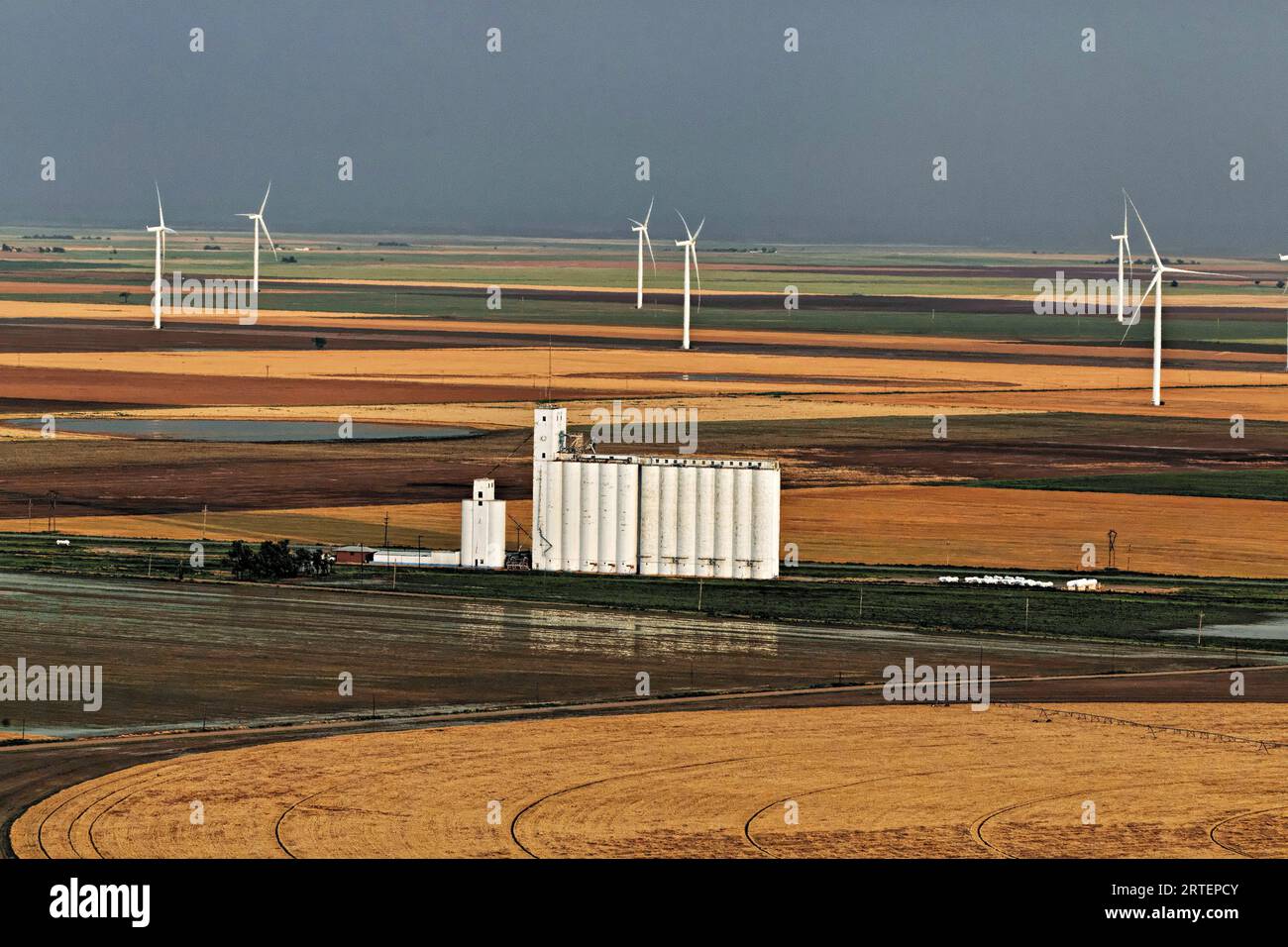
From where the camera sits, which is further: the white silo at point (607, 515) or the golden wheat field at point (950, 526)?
the golden wheat field at point (950, 526)

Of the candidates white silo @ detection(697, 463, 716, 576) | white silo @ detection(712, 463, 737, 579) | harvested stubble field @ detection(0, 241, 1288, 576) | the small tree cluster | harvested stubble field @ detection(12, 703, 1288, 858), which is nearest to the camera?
harvested stubble field @ detection(12, 703, 1288, 858)

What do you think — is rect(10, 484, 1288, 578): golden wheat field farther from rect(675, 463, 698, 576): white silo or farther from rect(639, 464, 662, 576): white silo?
rect(639, 464, 662, 576): white silo

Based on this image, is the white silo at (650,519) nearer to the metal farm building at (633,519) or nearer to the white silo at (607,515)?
the metal farm building at (633,519)

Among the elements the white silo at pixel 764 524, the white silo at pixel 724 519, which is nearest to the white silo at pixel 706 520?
the white silo at pixel 724 519

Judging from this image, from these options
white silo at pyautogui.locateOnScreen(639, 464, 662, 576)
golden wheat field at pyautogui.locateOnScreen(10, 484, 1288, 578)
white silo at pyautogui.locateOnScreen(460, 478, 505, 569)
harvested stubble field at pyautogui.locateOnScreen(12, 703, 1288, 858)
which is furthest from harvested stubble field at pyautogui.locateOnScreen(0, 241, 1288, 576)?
harvested stubble field at pyautogui.locateOnScreen(12, 703, 1288, 858)

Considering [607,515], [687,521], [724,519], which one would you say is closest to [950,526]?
[724,519]
